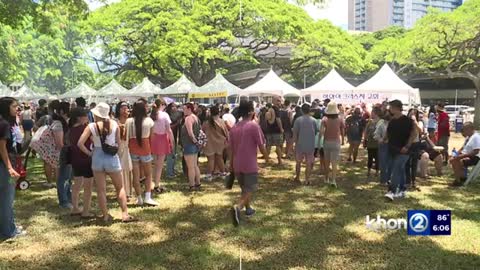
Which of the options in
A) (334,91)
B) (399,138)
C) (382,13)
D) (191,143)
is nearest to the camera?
(399,138)

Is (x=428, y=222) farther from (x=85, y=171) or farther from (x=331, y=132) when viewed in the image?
(x=85, y=171)

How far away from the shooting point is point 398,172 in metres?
7.37

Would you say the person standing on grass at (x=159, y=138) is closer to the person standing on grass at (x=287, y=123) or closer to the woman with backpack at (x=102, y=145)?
the woman with backpack at (x=102, y=145)

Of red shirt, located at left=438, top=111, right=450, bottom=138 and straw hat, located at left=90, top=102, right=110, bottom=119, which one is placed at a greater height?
straw hat, located at left=90, top=102, right=110, bottom=119

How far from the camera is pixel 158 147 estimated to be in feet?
24.9

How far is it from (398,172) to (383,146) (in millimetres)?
1421

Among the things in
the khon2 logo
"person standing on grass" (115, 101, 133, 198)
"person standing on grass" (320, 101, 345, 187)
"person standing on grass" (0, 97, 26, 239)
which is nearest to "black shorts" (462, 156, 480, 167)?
"person standing on grass" (320, 101, 345, 187)

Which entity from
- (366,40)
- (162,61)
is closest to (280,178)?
(162,61)

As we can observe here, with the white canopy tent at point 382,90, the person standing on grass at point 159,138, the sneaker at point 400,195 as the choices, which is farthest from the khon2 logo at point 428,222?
the white canopy tent at point 382,90

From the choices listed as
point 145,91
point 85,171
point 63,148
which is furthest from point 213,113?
point 145,91

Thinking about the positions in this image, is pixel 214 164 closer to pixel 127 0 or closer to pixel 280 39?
pixel 280 39

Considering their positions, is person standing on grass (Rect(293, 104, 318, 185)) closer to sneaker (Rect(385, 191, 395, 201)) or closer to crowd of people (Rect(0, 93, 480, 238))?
crowd of people (Rect(0, 93, 480, 238))

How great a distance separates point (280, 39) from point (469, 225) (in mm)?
23299

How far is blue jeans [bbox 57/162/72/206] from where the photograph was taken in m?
6.72
